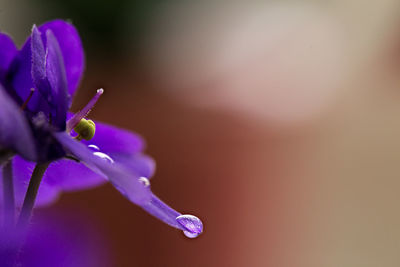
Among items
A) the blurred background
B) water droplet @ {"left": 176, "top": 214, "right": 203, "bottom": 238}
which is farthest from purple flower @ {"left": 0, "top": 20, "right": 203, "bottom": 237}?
the blurred background

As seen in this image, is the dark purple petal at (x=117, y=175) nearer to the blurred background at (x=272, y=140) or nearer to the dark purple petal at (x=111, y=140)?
the dark purple petal at (x=111, y=140)

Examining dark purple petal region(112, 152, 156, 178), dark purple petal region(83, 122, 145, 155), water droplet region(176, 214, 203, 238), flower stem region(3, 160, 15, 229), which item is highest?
water droplet region(176, 214, 203, 238)

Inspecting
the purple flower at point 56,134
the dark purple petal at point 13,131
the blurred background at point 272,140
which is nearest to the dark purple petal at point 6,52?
the purple flower at point 56,134

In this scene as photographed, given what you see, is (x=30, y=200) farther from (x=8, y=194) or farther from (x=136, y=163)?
(x=136, y=163)

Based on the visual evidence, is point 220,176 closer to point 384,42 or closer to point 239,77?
point 239,77

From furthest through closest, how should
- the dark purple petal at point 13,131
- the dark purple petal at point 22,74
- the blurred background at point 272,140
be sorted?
the blurred background at point 272,140 < the dark purple petal at point 22,74 < the dark purple petal at point 13,131

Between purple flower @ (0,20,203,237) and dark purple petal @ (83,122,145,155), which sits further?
dark purple petal @ (83,122,145,155)

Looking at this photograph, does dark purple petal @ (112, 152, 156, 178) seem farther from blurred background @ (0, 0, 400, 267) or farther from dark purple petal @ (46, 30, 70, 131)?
blurred background @ (0, 0, 400, 267)

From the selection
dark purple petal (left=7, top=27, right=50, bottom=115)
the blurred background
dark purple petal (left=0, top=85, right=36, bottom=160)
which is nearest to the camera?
dark purple petal (left=0, top=85, right=36, bottom=160)
